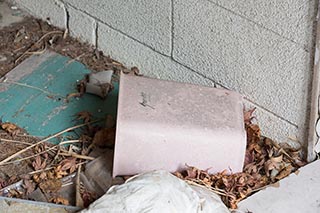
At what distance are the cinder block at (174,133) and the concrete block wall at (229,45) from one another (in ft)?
0.67

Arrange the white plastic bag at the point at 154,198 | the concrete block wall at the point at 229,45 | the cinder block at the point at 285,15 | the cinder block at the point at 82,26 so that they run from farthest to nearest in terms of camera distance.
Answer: the cinder block at the point at 82,26 < the concrete block wall at the point at 229,45 < the cinder block at the point at 285,15 < the white plastic bag at the point at 154,198

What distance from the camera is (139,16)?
148 inches

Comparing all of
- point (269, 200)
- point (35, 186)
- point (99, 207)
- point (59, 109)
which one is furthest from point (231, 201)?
point (59, 109)

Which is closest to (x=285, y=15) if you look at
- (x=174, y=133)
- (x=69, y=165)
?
(x=174, y=133)

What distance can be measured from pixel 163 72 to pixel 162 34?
0.21m

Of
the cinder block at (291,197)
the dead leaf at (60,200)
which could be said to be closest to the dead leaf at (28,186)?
the dead leaf at (60,200)

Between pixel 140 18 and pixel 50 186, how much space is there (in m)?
1.01

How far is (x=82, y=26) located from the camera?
413cm

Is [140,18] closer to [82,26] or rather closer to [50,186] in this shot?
[82,26]

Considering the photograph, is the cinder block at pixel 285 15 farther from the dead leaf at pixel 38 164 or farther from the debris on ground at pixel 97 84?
the dead leaf at pixel 38 164

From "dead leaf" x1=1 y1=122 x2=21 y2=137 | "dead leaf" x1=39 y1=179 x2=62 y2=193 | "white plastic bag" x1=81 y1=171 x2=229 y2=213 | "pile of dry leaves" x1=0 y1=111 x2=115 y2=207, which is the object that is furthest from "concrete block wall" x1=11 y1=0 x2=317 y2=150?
"dead leaf" x1=39 y1=179 x2=62 y2=193

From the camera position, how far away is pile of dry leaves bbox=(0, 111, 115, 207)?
3.22 metres

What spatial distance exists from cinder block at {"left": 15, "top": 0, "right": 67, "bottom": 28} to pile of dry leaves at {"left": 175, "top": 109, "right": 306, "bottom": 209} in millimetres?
1364

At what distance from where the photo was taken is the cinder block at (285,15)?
2979mm
